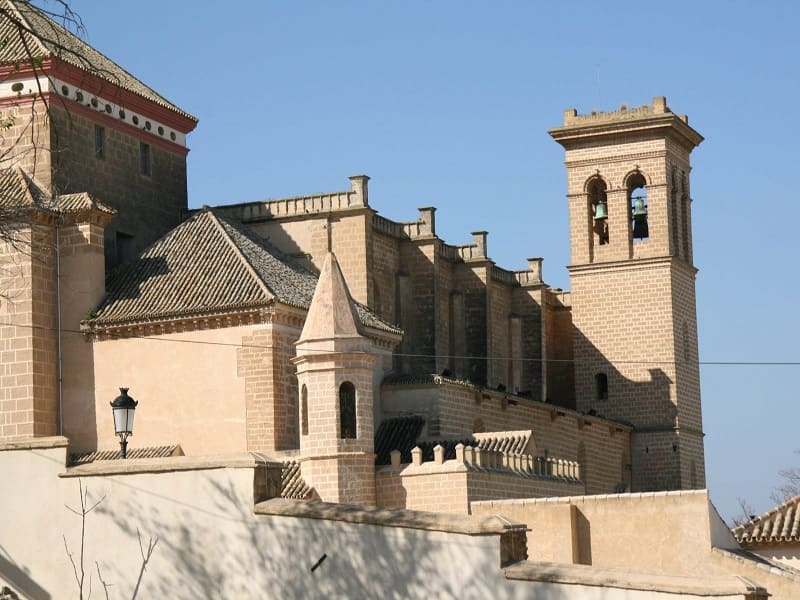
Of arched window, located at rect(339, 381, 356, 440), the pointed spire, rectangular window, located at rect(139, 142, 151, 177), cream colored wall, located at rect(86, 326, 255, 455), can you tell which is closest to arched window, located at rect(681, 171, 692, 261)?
rectangular window, located at rect(139, 142, 151, 177)

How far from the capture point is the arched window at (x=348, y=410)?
96.3ft

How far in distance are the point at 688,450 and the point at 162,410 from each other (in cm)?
2200

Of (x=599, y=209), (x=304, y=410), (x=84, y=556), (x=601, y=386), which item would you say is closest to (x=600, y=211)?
(x=599, y=209)

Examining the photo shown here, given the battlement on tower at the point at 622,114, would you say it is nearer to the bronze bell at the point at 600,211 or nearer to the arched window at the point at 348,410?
the bronze bell at the point at 600,211

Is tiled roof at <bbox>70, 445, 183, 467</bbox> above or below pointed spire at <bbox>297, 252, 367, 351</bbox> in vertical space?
below

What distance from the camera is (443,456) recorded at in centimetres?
3028

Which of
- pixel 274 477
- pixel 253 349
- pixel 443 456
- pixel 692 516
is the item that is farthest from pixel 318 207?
pixel 274 477

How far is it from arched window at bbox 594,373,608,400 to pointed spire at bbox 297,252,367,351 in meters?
20.9

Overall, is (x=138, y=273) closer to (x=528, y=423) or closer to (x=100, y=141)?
(x=100, y=141)

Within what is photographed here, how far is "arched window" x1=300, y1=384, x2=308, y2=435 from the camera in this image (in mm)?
29453

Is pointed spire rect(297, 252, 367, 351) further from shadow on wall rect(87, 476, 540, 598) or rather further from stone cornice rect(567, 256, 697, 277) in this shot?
stone cornice rect(567, 256, 697, 277)

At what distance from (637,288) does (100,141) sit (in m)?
19.9

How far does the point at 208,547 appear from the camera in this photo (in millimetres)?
14023

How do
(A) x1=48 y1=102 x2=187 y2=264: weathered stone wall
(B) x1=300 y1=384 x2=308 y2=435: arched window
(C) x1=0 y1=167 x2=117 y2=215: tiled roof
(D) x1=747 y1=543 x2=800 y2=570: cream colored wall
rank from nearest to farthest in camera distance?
1. (D) x1=747 y1=543 x2=800 y2=570: cream colored wall
2. (B) x1=300 y1=384 x2=308 y2=435: arched window
3. (C) x1=0 y1=167 x2=117 y2=215: tiled roof
4. (A) x1=48 y1=102 x2=187 y2=264: weathered stone wall
